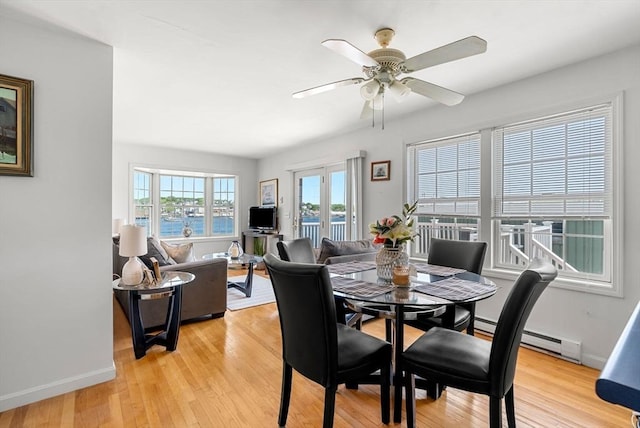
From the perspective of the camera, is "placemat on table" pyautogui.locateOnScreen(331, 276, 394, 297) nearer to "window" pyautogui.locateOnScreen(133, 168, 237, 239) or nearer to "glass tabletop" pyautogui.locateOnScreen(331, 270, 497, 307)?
"glass tabletop" pyautogui.locateOnScreen(331, 270, 497, 307)

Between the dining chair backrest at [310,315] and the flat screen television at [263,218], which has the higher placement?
the flat screen television at [263,218]

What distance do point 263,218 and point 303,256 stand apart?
13.3ft

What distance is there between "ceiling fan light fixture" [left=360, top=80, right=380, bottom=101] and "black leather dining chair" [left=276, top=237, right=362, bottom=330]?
1311 mm

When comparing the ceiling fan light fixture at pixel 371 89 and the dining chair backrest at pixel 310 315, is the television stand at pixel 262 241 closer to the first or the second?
the ceiling fan light fixture at pixel 371 89

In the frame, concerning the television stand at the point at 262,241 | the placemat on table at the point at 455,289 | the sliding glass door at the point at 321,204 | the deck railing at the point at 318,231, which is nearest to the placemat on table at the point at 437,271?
the placemat on table at the point at 455,289

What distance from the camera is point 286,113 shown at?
12.7 feet

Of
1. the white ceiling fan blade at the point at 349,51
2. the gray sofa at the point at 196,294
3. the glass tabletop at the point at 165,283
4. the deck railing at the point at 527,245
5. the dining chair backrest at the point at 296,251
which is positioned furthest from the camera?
the gray sofa at the point at 196,294

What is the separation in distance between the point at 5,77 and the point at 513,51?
3.44 m

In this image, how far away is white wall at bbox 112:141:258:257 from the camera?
18.0 feet

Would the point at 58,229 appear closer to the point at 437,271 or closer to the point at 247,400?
the point at 247,400

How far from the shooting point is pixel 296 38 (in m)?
2.17

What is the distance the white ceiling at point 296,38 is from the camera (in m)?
1.84

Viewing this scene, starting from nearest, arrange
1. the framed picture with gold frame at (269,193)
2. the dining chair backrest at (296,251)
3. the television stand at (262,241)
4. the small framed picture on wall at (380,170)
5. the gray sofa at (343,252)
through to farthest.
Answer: the dining chair backrest at (296,251)
the gray sofa at (343,252)
the small framed picture on wall at (380,170)
the television stand at (262,241)
the framed picture with gold frame at (269,193)

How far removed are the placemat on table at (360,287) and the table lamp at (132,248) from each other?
5.34 feet
